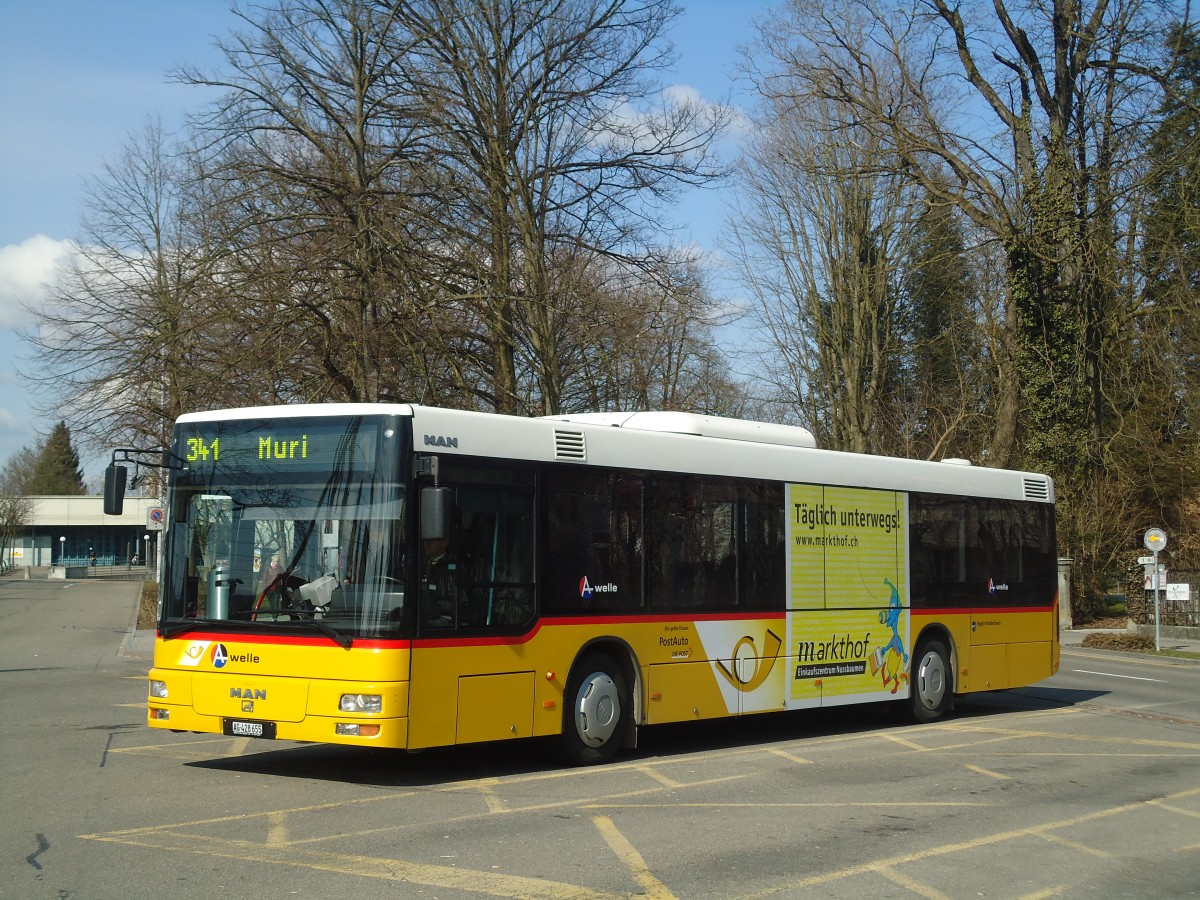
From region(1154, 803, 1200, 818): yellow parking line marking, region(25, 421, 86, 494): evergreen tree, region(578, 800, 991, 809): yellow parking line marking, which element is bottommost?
region(1154, 803, 1200, 818): yellow parking line marking

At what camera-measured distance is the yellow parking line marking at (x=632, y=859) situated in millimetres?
6508

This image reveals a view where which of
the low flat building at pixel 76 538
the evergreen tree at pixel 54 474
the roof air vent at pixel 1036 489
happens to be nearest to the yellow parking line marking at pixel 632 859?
the roof air vent at pixel 1036 489

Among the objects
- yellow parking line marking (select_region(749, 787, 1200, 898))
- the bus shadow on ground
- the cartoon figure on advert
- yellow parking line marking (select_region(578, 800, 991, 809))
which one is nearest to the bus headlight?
the bus shadow on ground

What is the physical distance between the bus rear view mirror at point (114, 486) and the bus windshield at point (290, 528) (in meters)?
0.40

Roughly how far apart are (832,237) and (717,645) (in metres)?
28.8

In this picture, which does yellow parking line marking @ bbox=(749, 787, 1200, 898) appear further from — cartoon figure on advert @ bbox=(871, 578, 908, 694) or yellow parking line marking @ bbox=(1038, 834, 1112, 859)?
cartoon figure on advert @ bbox=(871, 578, 908, 694)

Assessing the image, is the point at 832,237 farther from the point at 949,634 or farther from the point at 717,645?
the point at 717,645

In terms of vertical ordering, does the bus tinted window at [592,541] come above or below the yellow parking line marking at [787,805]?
above

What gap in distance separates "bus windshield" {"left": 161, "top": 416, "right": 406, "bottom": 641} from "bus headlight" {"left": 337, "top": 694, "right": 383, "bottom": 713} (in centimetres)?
45

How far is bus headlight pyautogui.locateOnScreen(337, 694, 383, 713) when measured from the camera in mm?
9156

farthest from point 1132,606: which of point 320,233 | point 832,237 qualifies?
point 320,233

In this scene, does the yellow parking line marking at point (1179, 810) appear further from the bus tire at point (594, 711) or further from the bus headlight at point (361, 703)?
the bus headlight at point (361, 703)

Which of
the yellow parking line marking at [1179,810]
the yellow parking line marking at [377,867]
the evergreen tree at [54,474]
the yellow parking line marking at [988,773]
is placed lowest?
the yellow parking line marking at [1179,810]

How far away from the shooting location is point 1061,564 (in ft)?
116
